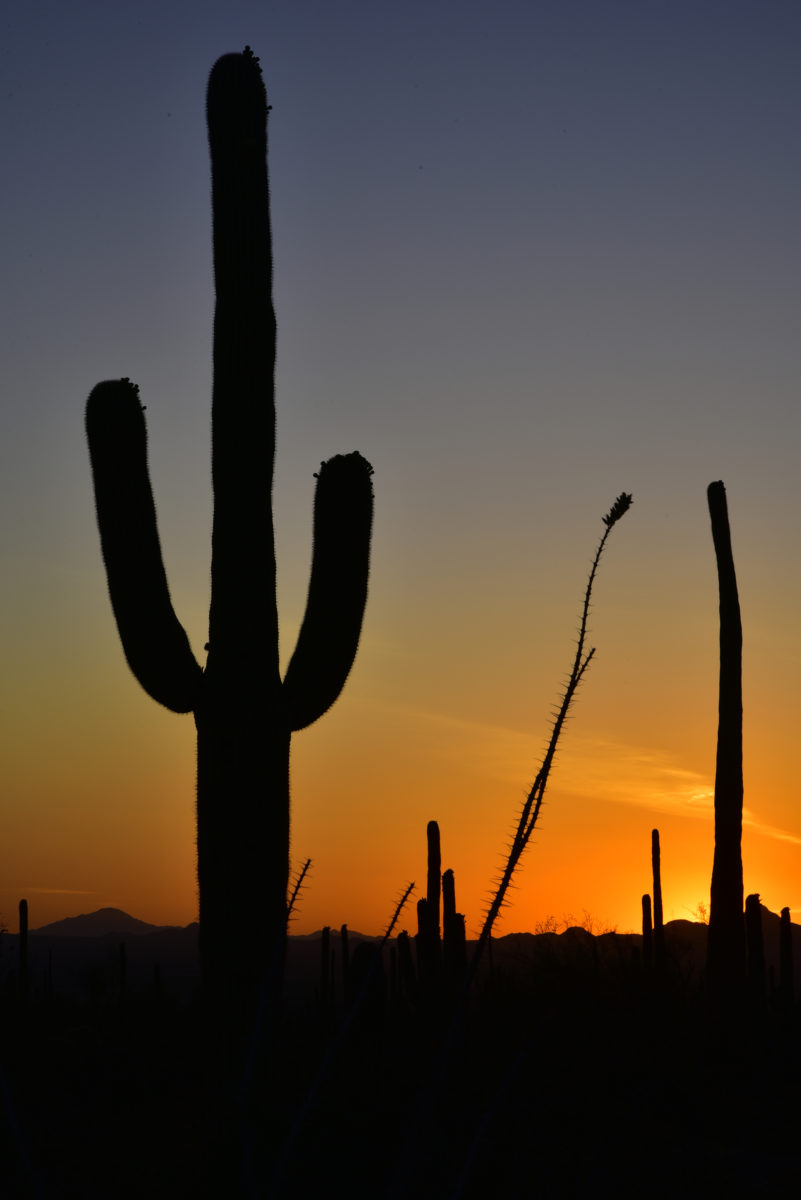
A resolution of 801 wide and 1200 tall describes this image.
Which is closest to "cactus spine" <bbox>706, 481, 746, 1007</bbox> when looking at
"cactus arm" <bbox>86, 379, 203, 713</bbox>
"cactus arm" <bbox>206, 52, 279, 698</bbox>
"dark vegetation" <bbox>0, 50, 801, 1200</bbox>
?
"dark vegetation" <bbox>0, 50, 801, 1200</bbox>

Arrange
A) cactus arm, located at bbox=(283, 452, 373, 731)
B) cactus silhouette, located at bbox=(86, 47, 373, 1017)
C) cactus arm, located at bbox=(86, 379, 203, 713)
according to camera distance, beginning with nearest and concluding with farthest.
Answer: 1. cactus silhouette, located at bbox=(86, 47, 373, 1017)
2. cactus arm, located at bbox=(86, 379, 203, 713)
3. cactus arm, located at bbox=(283, 452, 373, 731)

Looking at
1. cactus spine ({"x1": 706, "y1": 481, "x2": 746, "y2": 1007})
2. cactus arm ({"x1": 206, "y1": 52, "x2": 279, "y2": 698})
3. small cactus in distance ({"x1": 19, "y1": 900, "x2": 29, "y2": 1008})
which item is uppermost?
cactus arm ({"x1": 206, "y1": 52, "x2": 279, "y2": 698})

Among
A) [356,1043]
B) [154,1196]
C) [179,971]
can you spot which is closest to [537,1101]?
[356,1043]

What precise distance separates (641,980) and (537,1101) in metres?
5.84

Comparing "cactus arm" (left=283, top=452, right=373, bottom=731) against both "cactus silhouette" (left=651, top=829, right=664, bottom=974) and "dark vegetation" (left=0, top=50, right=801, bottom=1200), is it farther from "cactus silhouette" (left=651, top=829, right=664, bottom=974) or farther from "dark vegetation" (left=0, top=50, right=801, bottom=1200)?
"cactus silhouette" (left=651, top=829, right=664, bottom=974)

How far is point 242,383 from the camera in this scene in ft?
32.1

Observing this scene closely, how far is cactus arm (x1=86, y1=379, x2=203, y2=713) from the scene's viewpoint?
9.34 meters

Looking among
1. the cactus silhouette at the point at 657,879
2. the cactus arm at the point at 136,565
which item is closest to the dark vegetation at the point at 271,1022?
the cactus arm at the point at 136,565

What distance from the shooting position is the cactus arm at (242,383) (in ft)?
30.9

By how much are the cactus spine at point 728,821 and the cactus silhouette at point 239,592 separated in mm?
6275

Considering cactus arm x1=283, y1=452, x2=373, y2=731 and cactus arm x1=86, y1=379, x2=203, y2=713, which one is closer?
cactus arm x1=86, y1=379, x2=203, y2=713

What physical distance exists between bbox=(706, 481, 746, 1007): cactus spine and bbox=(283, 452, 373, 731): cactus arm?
247 inches

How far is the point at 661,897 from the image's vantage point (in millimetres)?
19047

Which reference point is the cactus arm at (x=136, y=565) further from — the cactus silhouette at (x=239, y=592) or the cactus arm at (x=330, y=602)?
the cactus arm at (x=330, y=602)
